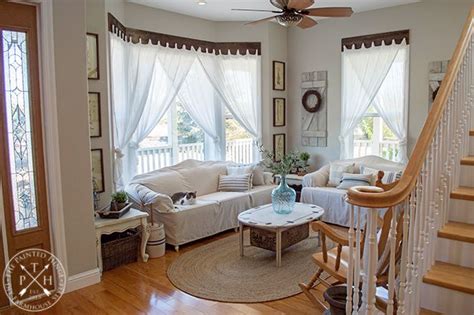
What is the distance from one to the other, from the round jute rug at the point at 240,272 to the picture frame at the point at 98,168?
1214 millimetres

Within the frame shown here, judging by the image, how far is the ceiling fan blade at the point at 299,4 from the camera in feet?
11.4

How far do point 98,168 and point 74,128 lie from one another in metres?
1.03

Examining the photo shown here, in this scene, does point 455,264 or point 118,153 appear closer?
point 455,264

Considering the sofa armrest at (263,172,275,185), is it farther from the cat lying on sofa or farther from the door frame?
the door frame

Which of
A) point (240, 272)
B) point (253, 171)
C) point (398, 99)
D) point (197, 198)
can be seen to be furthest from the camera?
point (253, 171)

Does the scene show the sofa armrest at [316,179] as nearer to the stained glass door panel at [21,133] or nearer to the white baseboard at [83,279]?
the white baseboard at [83,279]

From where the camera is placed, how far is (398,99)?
588cm

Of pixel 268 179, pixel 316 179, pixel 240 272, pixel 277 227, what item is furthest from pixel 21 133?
pixel 316 179

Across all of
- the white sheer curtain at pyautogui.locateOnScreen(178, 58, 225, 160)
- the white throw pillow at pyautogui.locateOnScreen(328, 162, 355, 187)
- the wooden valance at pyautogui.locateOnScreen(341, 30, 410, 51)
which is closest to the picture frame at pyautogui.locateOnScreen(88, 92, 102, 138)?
the white sheer curtain at pyautogui.locateOnScreen(178, 58, 225, 160)

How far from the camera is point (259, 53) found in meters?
6.56

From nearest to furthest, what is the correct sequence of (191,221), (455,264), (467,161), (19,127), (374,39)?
(455,264) < (467,161) < (19,127) < (191,221) < (374,39)

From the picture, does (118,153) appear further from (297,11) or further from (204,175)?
(297,11)

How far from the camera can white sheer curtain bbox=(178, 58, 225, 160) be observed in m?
6.12

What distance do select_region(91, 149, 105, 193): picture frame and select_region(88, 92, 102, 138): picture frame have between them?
199 mm
